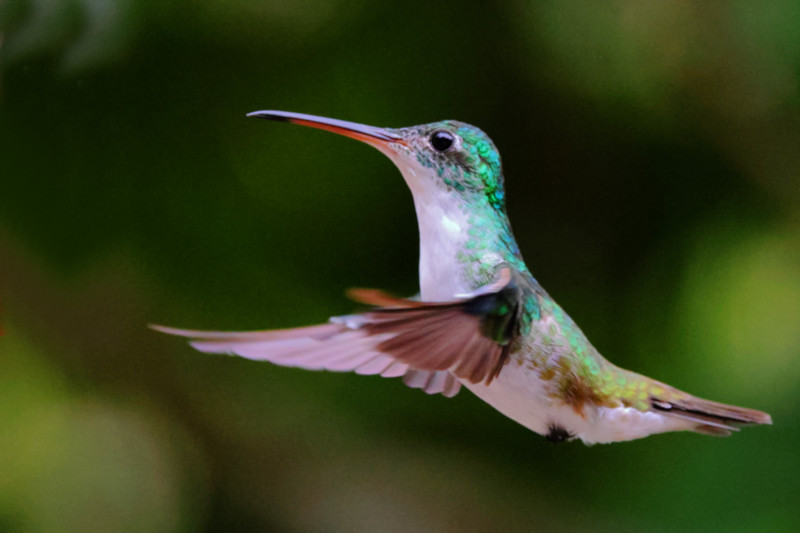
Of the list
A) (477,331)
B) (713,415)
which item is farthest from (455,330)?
(713,415)

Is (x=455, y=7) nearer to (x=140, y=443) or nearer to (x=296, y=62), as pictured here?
(x=296, y=62)

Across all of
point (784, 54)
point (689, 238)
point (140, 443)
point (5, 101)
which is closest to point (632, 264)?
point (689, 238)

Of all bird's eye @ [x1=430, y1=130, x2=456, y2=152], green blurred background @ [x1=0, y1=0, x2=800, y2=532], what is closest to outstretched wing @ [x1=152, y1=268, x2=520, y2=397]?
bird's eye @ [x1=430, y1=130, x2=456, y2=152]

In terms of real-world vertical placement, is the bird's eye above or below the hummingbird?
above

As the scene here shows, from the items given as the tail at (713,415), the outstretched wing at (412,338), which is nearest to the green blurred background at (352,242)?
the tail at (713,415)

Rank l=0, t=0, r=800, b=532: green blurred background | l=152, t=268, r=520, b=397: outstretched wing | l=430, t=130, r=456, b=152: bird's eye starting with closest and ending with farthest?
A: l=152, t=268, r=520, b=397: outstretched wing
l=430, t=130, r=456, b=152: bird's eye
l=0, t=0, r=800, b=532: green blurred background

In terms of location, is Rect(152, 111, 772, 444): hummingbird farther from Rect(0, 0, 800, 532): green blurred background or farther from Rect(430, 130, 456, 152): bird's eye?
Rect(0, 0, 800, 532): green blurred background

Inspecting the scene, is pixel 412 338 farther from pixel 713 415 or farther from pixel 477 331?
pixel 713 415

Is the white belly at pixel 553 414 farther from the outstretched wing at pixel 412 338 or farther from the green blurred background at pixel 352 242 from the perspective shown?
the green blurred background at pixel 352 242

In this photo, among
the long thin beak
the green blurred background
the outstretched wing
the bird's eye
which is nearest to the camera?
the outstretched wing
